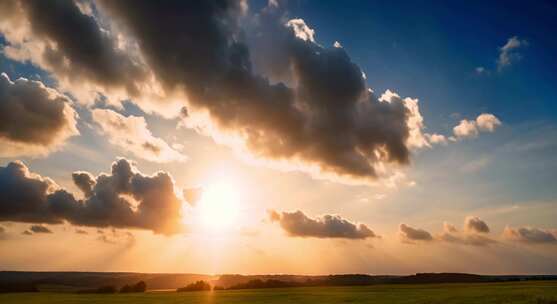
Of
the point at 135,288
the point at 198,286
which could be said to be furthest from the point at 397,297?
the point at 135,288

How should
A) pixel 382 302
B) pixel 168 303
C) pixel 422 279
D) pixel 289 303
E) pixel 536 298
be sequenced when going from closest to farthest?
pixel 536 298
pixel 382 302
pixel 289 303
pixel 168 303
pixel 422 279

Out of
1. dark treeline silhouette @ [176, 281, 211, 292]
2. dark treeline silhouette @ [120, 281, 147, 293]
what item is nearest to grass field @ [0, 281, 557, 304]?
dark treeline silhouette @ [176, 281, 211, 292]

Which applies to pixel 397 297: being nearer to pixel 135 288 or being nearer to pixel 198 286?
pixel 198 286

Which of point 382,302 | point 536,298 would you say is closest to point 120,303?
point 382,302

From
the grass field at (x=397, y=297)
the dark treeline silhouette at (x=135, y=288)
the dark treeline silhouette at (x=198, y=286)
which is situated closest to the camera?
the grass field at (x=397, y=297)

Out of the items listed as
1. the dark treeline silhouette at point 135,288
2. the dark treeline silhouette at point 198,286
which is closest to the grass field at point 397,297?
the dark treeline silhouette at point 198,286

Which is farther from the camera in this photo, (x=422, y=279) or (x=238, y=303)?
(x=422, y=279)

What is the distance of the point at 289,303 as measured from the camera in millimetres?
68625

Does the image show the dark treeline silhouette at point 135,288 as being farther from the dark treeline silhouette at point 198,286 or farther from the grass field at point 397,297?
the grass field at point 397,297

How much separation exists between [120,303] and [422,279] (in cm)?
15087

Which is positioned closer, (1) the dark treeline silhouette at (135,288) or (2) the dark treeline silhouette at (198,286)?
(2) the dark treeline silhouette at (198,286)

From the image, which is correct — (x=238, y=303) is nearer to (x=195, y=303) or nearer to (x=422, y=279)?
(x=195, y=303)

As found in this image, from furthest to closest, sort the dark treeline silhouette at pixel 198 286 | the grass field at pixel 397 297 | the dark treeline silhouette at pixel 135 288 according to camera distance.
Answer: the dark treeline silhouette at pixel 135 288 → the dark treeline silhouette at pixel 198 286 → the grass field at pixel 397 297

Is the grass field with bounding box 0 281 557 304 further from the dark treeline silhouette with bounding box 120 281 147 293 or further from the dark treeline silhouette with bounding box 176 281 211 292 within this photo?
the dark treeline silhouette with bounding box 120 281 147 293
